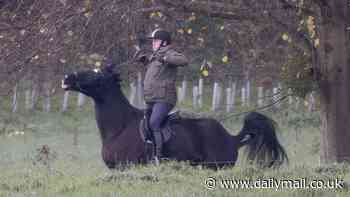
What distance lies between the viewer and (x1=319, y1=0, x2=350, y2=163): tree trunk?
11.5 metres

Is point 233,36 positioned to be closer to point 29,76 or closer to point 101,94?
point 101,94

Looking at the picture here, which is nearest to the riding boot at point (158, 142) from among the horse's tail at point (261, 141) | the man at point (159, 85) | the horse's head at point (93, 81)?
the man at point (159, 85)

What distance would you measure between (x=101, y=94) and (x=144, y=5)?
1.34 m

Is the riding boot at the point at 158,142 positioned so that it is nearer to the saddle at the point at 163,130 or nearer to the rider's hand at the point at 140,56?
the saddle at the point at 163,130

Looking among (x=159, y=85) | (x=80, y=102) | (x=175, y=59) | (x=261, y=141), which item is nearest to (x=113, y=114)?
(x=159, y=85)

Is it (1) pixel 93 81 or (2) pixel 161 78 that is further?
(1) pixel 93 81

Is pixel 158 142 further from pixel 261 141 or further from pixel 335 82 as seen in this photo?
pixel 335 82

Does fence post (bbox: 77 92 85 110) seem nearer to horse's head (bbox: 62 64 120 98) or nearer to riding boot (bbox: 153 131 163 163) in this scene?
horse's head (bbox: 62 64 120 98)

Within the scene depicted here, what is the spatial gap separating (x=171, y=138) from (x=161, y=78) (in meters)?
0.81

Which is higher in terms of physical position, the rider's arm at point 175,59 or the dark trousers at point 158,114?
the rider's arm at point 175,59

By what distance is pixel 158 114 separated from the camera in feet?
34.1

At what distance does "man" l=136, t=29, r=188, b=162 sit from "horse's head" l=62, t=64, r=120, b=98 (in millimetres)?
859

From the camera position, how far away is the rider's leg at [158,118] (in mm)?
10398

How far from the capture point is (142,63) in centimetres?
1121
